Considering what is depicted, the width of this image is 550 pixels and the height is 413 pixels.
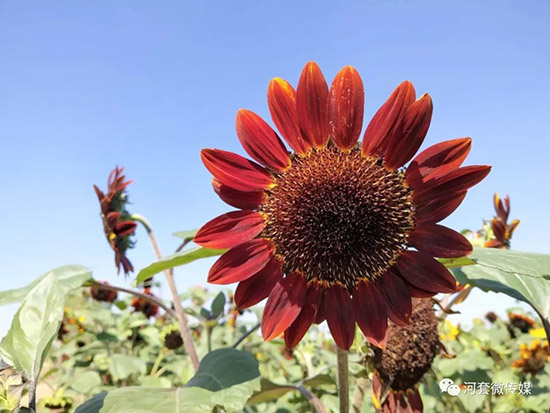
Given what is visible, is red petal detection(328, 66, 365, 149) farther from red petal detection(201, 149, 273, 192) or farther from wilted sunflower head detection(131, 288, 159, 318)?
wilted sunflower head detection(131, 288, 159, 318)

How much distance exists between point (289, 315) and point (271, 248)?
14 cm

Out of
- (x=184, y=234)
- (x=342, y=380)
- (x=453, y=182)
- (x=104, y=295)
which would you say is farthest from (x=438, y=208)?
(x=104, y=295)

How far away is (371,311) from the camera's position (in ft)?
3.00

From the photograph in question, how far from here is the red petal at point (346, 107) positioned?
2.82ft

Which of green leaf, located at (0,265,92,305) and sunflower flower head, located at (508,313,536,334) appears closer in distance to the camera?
green leaf, located at (0,265,92,305)

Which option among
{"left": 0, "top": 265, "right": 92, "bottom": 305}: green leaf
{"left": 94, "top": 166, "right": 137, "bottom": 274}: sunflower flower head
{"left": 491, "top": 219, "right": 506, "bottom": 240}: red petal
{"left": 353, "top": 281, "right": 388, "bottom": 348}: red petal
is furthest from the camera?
{"left": 491, "top": 219, "right": 506, "bottom": 240}: red petal

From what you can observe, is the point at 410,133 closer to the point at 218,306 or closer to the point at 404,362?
the point at 404,362

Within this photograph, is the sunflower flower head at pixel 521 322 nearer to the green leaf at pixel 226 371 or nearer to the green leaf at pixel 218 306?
the green leaf at pixel 218 306

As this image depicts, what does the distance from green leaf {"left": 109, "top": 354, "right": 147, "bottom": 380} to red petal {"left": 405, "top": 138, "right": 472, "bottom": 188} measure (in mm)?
1912

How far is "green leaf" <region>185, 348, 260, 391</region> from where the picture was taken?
3.30 ft

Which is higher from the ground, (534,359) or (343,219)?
(343,219)

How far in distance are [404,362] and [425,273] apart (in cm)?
39

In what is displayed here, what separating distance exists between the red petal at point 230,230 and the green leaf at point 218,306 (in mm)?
806

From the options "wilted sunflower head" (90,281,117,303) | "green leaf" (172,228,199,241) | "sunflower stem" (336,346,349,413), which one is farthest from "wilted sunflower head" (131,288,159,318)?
"sunflower stem" (336,346,349,413)
